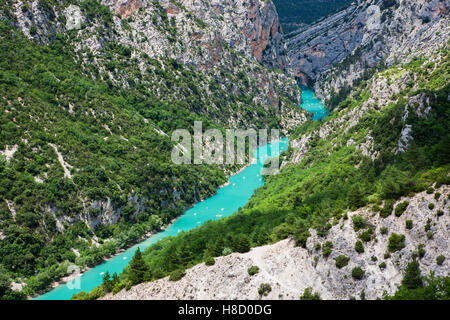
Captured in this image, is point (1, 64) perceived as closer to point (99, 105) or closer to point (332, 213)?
point (99, 105)

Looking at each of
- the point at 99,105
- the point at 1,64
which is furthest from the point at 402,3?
the point at 1,64

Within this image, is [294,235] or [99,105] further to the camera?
[99,105]

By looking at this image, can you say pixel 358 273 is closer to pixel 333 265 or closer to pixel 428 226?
pixel 333 265

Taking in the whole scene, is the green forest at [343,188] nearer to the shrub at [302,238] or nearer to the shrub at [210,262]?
the shrub at [302,238]

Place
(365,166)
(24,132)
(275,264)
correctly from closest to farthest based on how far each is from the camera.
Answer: (275,264)
(365,166)
(24,132)

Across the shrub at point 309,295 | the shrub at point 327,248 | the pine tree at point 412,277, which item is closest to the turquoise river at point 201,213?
the shrub at point 309,295

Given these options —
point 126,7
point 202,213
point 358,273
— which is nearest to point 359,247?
point 358,273

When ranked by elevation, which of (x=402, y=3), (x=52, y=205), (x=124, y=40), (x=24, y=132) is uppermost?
(x=402, y=3)

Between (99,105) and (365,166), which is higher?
(99,105)
